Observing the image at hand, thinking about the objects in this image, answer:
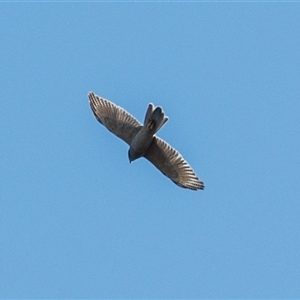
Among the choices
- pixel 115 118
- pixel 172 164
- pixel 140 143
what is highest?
pixel 115 118

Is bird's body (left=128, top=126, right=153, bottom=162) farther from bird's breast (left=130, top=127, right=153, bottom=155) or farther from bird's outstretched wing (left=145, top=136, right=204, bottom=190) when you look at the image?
bird's outstretched wing (left=145, top=136, right=204, bottom=190)

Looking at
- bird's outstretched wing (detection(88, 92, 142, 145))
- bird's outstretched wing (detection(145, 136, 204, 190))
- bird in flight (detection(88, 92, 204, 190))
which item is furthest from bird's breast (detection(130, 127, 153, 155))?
bird's outstretched wing (detection(88, 92, 142, 145))

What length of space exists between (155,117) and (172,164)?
1641mm

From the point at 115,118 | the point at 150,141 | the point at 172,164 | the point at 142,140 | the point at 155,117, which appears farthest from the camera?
the point at 115,118

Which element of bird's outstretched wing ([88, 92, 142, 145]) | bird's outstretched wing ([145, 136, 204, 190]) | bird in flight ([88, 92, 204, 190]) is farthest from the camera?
bird's outstretched wing ([88, 92, 142, 145])

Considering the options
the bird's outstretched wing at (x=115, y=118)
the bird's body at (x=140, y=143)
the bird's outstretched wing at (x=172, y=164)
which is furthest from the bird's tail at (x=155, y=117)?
the bird's outstretched wing at (x=115, y=118)

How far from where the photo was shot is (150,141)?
24.6 m

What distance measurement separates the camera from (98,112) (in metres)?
26.0

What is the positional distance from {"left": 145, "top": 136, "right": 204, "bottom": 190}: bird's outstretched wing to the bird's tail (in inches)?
35.0

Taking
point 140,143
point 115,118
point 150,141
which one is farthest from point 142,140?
point 115,118

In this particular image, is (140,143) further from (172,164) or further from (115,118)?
(115,118)

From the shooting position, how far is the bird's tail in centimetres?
2362

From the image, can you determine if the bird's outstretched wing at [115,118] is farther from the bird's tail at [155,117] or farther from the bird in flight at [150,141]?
the bird's tail at [155,117]

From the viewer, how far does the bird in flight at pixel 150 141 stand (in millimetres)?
23984
